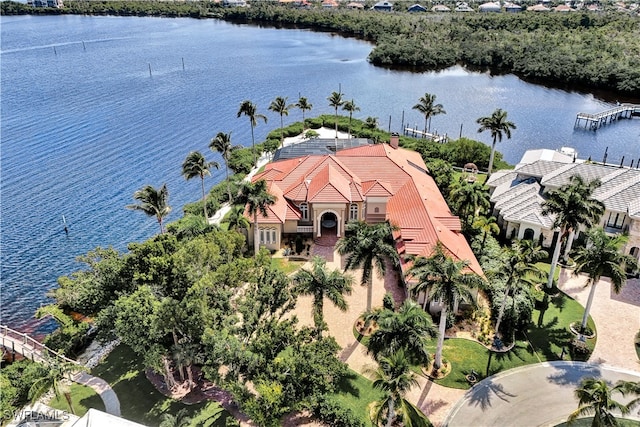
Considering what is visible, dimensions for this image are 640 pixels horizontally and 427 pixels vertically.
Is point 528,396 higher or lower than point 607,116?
lower

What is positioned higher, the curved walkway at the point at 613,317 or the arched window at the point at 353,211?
the arched window at the point at 353,211

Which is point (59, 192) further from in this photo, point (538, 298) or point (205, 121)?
point (538, 298)

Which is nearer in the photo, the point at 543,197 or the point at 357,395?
the point at 357,395

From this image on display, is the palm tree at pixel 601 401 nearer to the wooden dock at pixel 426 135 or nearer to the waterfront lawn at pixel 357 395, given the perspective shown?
the waterfront lawn at pixel 357 395

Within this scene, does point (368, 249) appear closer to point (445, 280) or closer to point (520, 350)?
point (445, 280)

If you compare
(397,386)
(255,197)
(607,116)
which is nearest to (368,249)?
(397,386)

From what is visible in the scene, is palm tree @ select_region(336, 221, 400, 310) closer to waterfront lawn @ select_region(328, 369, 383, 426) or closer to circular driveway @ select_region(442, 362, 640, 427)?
waterfront lawn @ select_region(328, 369, 383, 426)

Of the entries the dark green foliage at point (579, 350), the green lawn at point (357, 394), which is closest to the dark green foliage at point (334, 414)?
the green lawn at point (357, 394)
